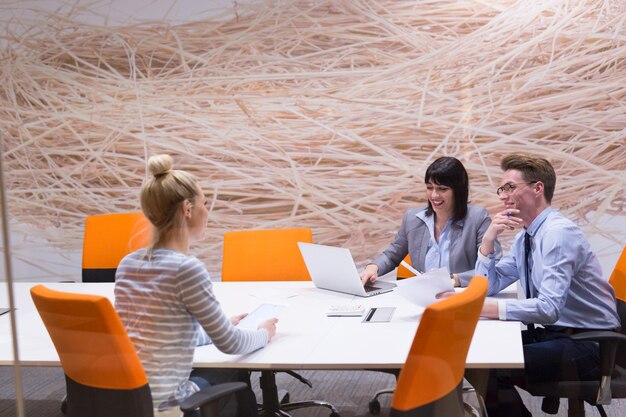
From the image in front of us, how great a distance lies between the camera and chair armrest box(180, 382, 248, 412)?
2014 millimetres

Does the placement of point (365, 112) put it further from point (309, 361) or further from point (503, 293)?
point (309, 361)

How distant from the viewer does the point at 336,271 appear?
3158mm

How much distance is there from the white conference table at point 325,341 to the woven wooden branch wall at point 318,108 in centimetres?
200

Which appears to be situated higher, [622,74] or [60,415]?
[622,74]

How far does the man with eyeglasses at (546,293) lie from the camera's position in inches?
105

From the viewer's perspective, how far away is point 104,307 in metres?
1.94

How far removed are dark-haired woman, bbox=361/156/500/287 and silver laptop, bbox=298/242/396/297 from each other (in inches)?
10.3

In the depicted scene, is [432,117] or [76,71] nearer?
[432,117]

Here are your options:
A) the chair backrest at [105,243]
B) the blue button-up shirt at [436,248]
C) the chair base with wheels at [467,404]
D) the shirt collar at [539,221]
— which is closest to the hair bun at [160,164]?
the chair base with wheels at [467,404]

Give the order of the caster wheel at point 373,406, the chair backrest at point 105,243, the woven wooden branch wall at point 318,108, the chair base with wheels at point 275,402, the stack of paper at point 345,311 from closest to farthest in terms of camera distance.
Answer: the caster wheel at point 373,406
the chair base with wheels at point 275,402
the stack of paper at point 345,311
the chair backrest at point 105,243
the woven wooden branch wall at point 318,108

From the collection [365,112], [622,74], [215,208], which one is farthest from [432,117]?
[215,208]

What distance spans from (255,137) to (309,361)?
3.08 m

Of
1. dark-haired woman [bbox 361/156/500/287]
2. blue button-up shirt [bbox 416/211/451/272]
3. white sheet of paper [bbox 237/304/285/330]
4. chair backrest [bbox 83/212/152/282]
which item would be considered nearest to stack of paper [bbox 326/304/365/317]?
white sheet of paper [bbox 237/304/285/330]

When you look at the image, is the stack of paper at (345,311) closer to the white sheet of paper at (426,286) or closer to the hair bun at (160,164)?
the white sheet of paper at (426,286)
